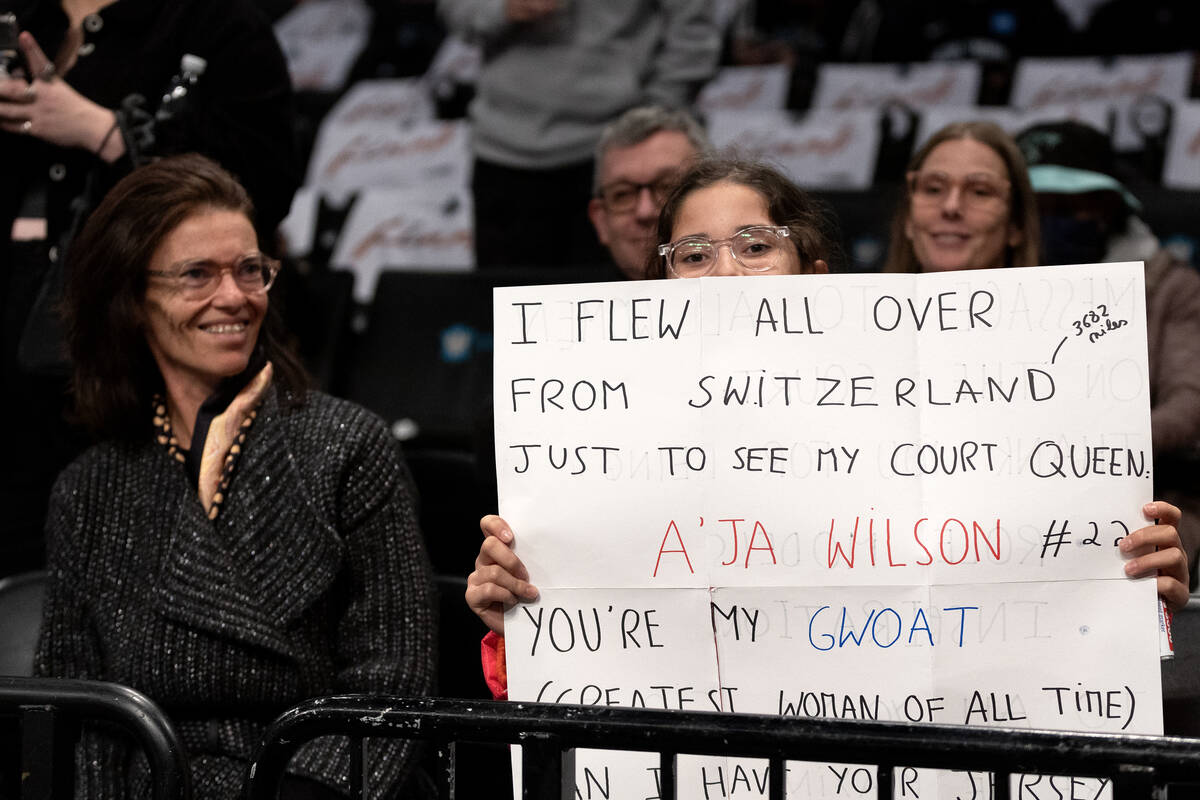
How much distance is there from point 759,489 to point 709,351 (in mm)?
197

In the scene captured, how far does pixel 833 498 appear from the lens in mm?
1936

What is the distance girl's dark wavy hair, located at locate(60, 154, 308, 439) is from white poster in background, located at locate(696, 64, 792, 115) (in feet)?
13.7

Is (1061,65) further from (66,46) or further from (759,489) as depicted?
(759,489)

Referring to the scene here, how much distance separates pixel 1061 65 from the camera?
6.04m

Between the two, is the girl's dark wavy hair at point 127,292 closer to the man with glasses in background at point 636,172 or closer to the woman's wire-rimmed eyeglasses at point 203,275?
the woman's wire-rimmed eyeglasses at point 203,275

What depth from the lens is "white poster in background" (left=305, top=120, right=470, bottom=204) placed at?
647cm

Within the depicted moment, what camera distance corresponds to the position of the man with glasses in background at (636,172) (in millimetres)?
3658

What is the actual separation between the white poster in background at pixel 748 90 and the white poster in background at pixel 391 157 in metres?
1.14

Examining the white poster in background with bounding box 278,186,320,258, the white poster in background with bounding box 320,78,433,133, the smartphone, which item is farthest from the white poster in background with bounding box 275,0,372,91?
the smartphone

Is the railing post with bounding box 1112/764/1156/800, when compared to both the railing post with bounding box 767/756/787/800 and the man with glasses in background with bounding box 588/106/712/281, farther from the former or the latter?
the man with glasses in background with bounding box 588/106/712/281

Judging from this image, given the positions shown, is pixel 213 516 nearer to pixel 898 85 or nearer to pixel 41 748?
pixel 41 748

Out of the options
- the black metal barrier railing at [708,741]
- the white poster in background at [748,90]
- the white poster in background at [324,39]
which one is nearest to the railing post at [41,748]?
the black metal barrier railing at [708,741]

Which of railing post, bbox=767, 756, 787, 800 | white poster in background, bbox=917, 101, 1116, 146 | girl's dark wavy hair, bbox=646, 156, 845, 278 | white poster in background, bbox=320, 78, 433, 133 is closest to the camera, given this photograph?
railing post, bbox=767, 756, 787, 800

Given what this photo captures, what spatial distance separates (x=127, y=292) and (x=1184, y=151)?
4110 mm
